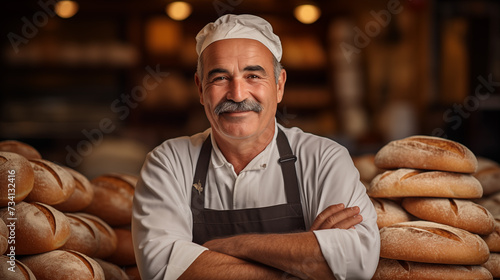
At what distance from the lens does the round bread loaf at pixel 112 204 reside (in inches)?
87.0

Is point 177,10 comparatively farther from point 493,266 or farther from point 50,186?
point 493,266

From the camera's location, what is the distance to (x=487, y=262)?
189 cm

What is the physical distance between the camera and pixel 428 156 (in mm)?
1914

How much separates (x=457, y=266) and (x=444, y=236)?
12 cm

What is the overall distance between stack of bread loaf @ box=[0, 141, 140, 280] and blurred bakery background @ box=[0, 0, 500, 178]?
102 inches

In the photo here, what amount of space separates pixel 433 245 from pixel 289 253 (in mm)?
510

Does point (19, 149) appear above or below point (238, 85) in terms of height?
below

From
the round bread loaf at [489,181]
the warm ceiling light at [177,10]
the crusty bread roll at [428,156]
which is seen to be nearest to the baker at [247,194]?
the crusty bread roll at [428,156]

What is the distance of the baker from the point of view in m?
1.60

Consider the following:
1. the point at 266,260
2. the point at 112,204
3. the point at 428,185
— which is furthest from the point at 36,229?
the point at 428,185

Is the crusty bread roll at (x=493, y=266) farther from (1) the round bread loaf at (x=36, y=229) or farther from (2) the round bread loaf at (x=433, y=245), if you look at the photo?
(1) the round bread loaf at (x=36, y=229)

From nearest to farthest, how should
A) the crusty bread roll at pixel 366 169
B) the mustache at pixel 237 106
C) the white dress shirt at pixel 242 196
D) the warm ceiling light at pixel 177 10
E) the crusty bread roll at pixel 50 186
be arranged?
the white dress shirt at pixel 242 196 < the mustache at pixel 237 106 < the crusty bread roll at pixel 50 186 < the crusty bread roll at pixel 366 169 < the warm ceiling light at pixel 177 10

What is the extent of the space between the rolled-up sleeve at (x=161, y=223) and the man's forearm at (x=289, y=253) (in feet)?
0.52

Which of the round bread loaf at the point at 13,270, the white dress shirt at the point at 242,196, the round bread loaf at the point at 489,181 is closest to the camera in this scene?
the round bread loaf at the point at 13,270
